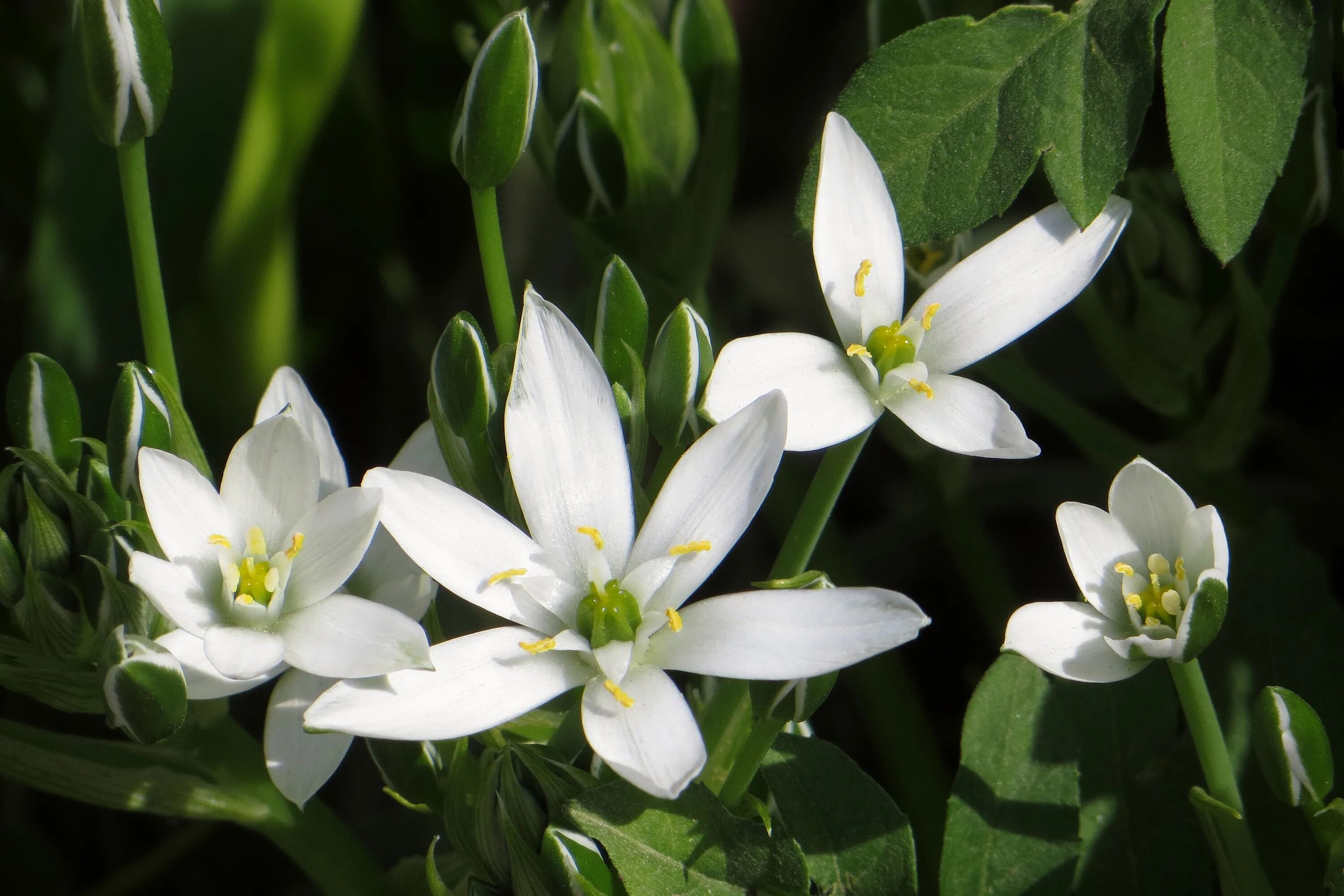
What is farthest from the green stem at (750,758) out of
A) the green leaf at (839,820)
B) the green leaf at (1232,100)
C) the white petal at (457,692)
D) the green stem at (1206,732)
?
the green leaf at (1232,100)

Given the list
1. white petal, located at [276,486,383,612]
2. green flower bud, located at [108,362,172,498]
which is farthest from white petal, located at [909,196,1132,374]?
green flower bud, located at [108,362,172,498]

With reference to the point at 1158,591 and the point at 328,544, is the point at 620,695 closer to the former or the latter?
→ the point at 328,544

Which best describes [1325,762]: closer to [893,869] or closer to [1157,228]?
[893,869]

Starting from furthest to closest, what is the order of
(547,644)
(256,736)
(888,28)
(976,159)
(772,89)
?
(772,89)
(256,736)
(888,28)
(976,159)
(547,644)

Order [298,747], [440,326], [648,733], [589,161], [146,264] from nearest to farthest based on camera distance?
1. [648,733]
2. [298,747]
3. [146,264]
4. [589,161]
5. [440,326]

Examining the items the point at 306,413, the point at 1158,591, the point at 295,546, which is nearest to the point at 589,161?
the point at 306,413

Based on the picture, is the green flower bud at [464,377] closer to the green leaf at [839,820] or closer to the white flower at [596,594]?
the white flower at [596,594]

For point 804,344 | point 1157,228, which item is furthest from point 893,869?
point 1157,228
